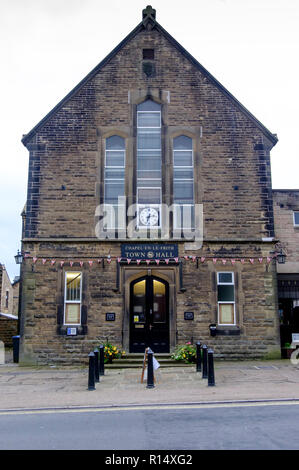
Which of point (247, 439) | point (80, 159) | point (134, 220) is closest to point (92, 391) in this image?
point (247, 439)

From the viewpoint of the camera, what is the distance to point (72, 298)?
15.1m

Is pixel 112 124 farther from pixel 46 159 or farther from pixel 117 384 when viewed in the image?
pixel 117 384

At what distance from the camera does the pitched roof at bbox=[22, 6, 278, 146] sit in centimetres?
1612

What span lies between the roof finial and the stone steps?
1301cm

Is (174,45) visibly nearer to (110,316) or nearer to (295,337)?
(110,316)

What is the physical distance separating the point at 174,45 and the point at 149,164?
16.3ft

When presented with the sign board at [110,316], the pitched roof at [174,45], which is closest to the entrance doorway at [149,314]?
the sign board at [110,316]

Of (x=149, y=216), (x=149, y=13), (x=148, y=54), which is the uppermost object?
(x=149, y=13)

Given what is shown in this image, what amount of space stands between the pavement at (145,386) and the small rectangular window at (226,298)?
151 centimetres

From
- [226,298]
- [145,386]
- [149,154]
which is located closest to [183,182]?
[149,154]

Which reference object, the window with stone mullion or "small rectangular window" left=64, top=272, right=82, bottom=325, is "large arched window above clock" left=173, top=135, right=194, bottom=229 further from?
"small rectangular window" left=64, top=272, right=82, bottom=325

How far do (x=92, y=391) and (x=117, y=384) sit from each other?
0.99 meters

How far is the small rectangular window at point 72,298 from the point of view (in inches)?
590

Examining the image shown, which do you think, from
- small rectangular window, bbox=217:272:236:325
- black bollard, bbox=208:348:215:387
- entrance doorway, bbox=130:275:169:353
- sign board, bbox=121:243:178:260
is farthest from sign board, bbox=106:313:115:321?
black bollard, bbox=208:348:215:387
